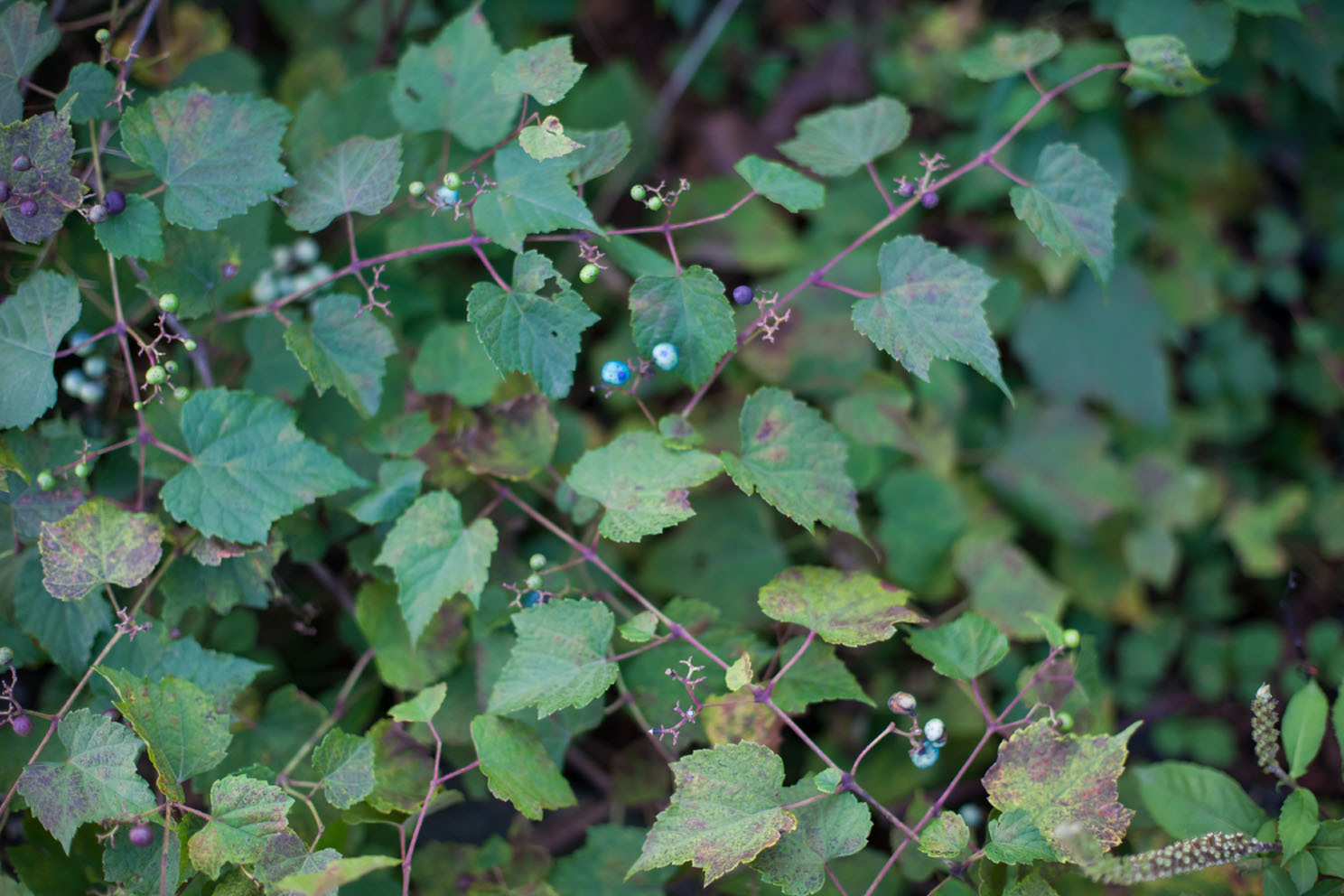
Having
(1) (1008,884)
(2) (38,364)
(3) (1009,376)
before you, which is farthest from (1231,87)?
(2) (38,364)

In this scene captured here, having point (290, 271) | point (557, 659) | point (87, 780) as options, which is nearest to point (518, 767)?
point (557, 659)

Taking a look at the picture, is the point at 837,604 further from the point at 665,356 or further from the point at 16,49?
the point at 16,49

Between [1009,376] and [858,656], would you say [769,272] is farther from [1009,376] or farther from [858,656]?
[858,656]

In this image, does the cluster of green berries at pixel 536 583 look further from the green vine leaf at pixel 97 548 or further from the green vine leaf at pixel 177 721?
the green vine leaf at pixel 97 548

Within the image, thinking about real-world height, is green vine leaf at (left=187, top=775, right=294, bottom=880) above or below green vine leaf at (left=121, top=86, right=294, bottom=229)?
below

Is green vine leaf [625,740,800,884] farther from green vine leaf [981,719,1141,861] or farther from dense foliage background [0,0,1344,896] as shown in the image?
green vine leaf [981,719,1141,861]

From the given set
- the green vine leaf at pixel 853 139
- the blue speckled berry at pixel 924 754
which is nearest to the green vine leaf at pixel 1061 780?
the blue speckled berry at pixel 924 754

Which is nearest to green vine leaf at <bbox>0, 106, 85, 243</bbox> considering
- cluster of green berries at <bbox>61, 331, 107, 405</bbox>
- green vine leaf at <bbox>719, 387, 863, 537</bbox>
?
cluster of green berries at <bbox>61, 331, 107, 405</bbox>
